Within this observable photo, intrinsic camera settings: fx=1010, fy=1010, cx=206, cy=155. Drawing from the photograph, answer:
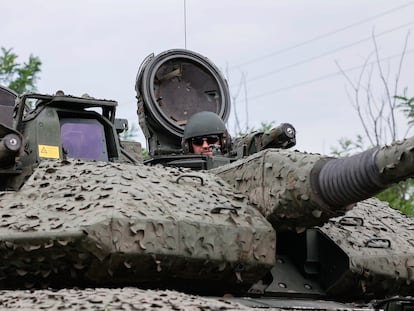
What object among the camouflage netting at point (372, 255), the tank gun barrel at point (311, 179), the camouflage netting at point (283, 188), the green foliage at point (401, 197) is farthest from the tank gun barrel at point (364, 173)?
the green foliage at point (401, 197)

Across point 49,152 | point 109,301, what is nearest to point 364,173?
point 109,301

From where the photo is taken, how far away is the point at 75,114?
9711 millimetres

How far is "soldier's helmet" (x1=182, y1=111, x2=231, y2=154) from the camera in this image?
34.4 feet

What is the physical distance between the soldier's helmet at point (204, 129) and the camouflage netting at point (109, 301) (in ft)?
12.7

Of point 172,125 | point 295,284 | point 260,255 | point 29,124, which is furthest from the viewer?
point 172,125

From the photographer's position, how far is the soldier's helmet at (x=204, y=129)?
34.4 ft

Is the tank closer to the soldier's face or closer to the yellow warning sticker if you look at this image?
the yellow warning sticker

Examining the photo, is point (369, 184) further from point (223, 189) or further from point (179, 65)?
point (179, 65)

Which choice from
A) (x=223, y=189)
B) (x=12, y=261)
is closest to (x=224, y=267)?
(x=223, y=189)

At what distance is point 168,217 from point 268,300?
3.87 ft

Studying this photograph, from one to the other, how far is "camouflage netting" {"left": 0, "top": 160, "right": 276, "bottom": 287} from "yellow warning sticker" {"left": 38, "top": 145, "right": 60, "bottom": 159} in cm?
64

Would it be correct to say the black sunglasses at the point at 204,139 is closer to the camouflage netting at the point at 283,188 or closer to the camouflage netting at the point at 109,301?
the camouflage netting at the point at 283,188

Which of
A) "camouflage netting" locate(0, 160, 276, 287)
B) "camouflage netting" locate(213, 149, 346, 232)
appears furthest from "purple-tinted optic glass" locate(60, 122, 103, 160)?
"camouflage netting" locate(213, 149, 346, 232)

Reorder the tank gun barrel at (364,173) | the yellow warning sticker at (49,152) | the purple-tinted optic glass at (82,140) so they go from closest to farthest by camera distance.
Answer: the tank gun barrel at (364,173) → the yellow warning sticker at (49,152) → the purple-tinted optic glass at (82,140)
